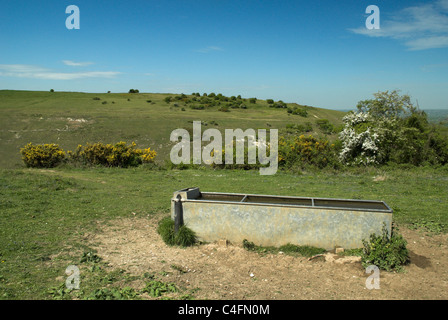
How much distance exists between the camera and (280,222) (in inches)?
263

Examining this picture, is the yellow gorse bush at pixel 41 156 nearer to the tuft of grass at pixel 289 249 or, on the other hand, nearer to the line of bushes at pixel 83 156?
the line of bushes at pixel 83 156

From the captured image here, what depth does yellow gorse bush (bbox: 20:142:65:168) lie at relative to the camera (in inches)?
671

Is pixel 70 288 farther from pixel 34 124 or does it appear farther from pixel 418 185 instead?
pixel 34 124

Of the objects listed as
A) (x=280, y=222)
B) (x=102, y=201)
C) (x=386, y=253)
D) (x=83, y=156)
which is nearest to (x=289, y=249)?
(x=280, y=222)

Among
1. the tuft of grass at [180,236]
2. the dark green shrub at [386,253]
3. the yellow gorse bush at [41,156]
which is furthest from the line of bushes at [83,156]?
the dark green shrub at [386,253]

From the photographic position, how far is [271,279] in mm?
5492

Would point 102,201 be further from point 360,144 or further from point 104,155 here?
point 360,144

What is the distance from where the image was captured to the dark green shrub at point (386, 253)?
5820 mm

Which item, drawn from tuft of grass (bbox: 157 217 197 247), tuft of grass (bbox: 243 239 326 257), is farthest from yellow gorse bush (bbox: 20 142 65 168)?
tuft of grass (bbox: 243 239 326 257)

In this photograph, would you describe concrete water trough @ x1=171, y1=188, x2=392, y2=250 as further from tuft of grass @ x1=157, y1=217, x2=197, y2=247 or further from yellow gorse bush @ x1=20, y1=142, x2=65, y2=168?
yellow gorse bush @ x1=20, y1=142, x2=65, y2=168

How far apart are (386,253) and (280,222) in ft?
6.46

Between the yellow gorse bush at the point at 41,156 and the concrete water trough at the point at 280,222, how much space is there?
12.9 meters

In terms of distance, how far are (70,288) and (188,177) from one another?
10096mm

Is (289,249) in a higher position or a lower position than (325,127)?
lower
